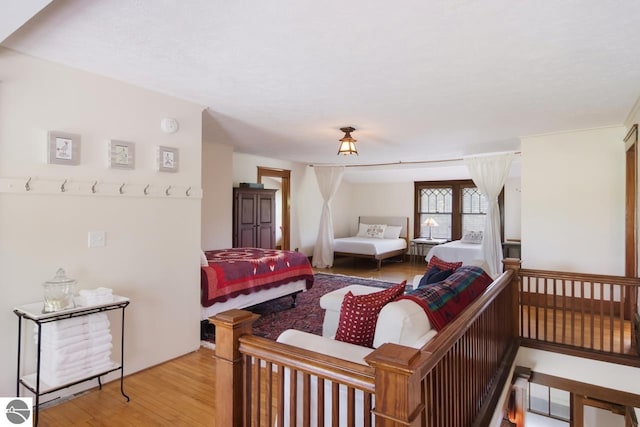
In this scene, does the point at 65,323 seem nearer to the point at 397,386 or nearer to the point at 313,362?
the point at 313,362

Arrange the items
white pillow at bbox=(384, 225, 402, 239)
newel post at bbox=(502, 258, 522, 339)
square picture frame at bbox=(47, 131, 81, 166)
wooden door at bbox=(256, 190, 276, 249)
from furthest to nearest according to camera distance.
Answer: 1. white pillow at bbox=(384, 225, 402, 239)
2. wooden door at bbox=(256, 190, 276, 249)
3. newel post at bbox=(502, 258, 522, 339)
4. square picture frame at bbox=(47, 131, 81, 166)

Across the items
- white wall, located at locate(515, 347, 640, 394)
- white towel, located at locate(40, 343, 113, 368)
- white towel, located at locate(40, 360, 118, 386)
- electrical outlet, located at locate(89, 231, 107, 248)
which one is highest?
electrical outlet, located at locate(89, 231, 107, 248)

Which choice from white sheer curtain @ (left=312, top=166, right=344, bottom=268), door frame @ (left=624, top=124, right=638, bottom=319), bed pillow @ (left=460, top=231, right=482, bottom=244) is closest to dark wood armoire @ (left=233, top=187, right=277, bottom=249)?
white sheer curtain @ (left=312, top=166, right=344, bottom=268)

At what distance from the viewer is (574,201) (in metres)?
4.43

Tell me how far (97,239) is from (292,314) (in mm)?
2446

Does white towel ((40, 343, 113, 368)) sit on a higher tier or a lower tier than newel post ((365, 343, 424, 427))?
lower

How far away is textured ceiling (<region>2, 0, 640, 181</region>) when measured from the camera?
1.79 m

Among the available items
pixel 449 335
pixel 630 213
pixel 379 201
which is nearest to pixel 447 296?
pixel 449 335

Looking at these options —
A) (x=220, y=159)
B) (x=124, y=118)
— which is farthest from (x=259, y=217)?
(x=124, y=118)

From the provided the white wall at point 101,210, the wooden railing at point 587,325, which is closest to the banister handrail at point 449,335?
the wooden railing at point 587,325

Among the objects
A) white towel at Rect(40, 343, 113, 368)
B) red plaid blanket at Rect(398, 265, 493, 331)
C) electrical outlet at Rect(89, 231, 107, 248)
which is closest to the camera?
red plaid blanket at Rect(398, 265, 493, 331)

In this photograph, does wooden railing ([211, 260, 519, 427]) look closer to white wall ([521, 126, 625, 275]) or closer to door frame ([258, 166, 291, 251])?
white wall ([521, 126, 625, 275])

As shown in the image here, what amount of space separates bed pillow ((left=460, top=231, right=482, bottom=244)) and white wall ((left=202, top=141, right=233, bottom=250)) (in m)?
4.99

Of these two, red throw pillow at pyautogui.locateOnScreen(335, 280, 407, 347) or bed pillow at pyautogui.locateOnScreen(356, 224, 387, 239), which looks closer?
red throw pillow at pyautogui.locateOnScreen(335, 280, 407, 347)
